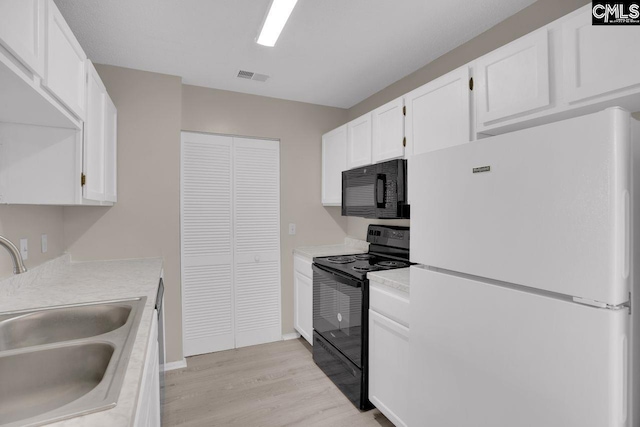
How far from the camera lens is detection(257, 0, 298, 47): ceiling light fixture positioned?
5.49 feet

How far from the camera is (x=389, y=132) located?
2396mm

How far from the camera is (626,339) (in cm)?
90

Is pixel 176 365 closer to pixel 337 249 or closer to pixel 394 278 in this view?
pixel 337 249

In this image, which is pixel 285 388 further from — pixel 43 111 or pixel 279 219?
pixel 43 111

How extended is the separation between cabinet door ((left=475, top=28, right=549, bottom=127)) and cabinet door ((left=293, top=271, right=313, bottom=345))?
1960mm

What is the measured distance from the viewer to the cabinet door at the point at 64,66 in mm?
1171

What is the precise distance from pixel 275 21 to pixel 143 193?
1.70 metres

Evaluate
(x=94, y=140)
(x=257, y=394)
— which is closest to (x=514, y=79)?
(x=94, y=140)

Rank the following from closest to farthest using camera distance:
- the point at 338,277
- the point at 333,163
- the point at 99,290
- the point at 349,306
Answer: the point at 99,290 → the point at 349,306 → the point at 338,277 → the point at 333,163

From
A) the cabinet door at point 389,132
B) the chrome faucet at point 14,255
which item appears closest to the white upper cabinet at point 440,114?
the cabinet door at point 389,132

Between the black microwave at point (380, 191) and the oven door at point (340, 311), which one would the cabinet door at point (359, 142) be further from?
the oven door at point (340, 311)

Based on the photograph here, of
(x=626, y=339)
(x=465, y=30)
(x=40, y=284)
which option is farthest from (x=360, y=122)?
(x=40, y=284)

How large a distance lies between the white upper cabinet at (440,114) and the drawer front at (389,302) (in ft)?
2.99

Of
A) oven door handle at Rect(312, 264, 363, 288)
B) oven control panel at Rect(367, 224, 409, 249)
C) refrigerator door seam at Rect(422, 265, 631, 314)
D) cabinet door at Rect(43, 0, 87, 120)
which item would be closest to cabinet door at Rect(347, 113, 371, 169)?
oven control panel at Rect(367, 224, 409, 249)
